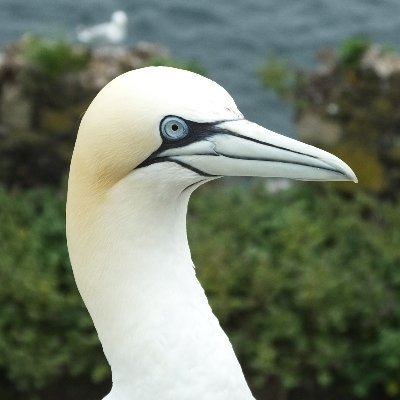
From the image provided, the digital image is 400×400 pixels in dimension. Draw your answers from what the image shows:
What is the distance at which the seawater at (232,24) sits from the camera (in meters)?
8.45

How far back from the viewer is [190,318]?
2.08 m

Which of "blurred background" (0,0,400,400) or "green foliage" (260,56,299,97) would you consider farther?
"green foliage" (260,56,299,97)

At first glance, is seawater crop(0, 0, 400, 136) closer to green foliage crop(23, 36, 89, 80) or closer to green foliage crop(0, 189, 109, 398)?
green foliage crop(23, 36, 89, 80)

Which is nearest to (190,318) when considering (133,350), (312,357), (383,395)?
(133,350)

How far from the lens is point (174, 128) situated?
1.92 m

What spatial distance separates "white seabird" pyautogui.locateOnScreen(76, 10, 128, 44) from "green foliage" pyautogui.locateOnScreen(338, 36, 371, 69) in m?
3.15

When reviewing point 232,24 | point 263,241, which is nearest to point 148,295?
point 263,241

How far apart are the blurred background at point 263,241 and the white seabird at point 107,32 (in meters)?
2.28

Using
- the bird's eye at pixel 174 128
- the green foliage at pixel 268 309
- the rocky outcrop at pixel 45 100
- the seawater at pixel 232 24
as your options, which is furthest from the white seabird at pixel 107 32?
the bird's eye at pixel 174 128

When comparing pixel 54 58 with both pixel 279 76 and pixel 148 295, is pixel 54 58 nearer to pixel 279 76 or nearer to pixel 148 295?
pixel 279 76

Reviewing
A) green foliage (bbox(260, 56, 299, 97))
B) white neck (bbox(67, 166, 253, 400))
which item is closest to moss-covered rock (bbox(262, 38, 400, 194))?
green foliage (bbox(260, 56, 299, 97))

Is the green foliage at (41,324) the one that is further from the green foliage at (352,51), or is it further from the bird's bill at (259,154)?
the bird's bill at (259,154)

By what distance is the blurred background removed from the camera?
4379 millimetres

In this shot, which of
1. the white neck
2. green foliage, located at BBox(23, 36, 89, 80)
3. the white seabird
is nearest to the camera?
the white neck
